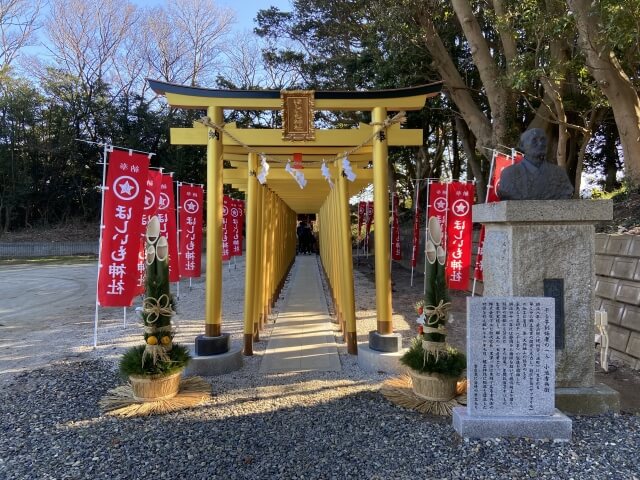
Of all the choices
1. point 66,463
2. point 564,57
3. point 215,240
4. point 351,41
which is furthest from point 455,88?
point 66,463

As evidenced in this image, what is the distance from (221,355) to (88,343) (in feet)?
9.64

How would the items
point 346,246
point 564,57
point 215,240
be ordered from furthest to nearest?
point 564,57 → point 346,246 → point 215,240

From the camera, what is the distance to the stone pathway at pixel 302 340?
5148 millimetres

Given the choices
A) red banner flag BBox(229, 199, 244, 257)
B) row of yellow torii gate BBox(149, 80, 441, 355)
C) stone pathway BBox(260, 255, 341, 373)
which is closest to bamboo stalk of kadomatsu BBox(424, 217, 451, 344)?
row of yellow torii gate BBox(149, 80, 441, 355)

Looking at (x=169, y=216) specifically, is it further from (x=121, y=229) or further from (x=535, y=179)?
(x=535, y=179)

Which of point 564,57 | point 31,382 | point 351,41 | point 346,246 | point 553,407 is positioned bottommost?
point 31,382

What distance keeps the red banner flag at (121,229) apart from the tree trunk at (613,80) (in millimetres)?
7117

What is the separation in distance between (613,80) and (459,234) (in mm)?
4087

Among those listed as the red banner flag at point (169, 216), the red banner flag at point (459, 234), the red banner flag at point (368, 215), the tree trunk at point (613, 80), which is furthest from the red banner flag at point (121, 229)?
the red banner flag at point (368, 215)

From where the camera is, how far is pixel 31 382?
183 inches

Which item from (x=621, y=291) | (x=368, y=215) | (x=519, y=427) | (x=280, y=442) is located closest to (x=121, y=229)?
(x=280, y=442)

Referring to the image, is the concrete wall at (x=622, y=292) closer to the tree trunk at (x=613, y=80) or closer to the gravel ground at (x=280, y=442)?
the gravel ground at (x=280, y=442)

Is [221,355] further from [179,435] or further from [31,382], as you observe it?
[31,382]

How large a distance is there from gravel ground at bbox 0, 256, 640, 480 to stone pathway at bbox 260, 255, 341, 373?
0.71 meters
